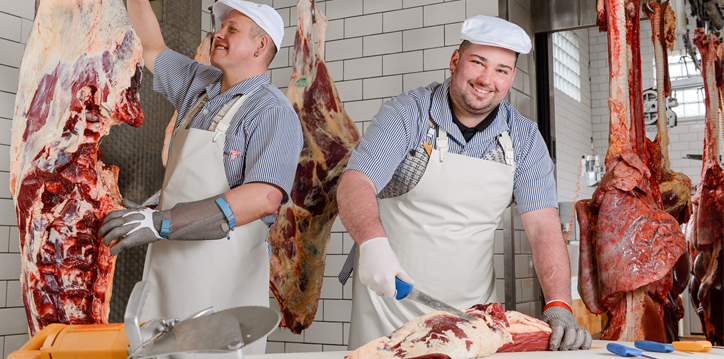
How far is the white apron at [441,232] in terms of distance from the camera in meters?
2.33

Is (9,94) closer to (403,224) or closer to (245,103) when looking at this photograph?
(245,103)

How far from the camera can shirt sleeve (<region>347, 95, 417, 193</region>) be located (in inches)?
85.1

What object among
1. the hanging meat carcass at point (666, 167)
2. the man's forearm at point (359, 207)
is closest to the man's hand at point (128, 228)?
the man's forearm at point (359, 207)

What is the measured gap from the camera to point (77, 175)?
188 centimetres

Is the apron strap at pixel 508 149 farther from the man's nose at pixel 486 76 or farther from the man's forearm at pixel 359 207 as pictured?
the man's forearm at pixel 359 207

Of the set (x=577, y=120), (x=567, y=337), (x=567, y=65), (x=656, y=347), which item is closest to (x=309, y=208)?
(x=567, y=337)

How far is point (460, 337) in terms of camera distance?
1502 mm

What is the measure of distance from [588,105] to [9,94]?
5.50m

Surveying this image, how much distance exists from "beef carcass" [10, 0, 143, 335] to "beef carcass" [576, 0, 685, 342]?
1.79 meters

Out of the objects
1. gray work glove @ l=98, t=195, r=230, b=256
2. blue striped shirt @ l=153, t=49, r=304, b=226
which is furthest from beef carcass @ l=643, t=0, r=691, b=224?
gray work glove @ l=98, t=195, r=230, b=256

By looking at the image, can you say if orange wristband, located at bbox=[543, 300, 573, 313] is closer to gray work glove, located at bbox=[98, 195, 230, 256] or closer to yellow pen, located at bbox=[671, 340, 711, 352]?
yellow pen, located at bbox=[671, 340, 711, 352]

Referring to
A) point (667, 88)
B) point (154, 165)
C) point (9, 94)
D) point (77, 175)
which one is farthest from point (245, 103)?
point (667, 88)

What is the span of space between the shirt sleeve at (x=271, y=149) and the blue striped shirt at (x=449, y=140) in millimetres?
233

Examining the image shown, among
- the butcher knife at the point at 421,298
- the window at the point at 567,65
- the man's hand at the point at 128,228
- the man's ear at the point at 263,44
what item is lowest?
the butcher knife at the point at 421,298
